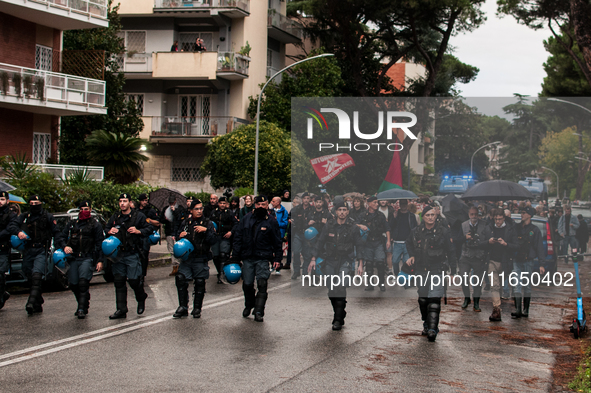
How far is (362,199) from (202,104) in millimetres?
24001

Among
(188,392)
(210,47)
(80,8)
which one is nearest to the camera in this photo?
(188,392)

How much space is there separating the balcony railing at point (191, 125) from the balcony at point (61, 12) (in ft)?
30.7

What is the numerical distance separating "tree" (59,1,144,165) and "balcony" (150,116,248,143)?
3.62 metres

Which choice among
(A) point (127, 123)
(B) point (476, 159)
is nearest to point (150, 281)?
(B) point (476, 159)

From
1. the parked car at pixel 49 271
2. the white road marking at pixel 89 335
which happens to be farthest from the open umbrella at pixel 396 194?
the parked car at pixel 49 271

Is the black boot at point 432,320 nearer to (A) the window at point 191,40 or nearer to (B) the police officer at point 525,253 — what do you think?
(B) the police officer at point 525,253

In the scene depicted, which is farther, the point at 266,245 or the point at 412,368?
the point at 266,245

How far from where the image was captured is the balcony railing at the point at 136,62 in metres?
34.2

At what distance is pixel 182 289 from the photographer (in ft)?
32.8

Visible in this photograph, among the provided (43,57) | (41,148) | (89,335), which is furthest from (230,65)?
(89,335)

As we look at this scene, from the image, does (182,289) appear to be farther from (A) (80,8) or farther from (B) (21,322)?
(A) (80,8)

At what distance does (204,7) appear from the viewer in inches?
1312

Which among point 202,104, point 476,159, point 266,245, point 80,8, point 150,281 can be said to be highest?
point 80,8

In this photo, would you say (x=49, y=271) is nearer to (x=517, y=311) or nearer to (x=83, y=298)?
(x=83, y=298)
